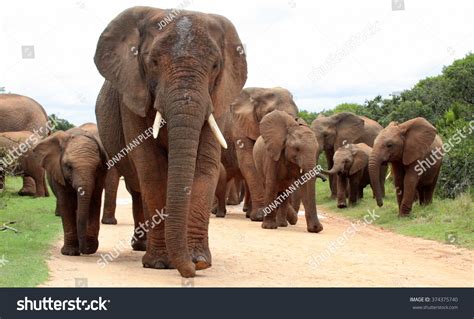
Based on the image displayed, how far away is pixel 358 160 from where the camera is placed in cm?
2038

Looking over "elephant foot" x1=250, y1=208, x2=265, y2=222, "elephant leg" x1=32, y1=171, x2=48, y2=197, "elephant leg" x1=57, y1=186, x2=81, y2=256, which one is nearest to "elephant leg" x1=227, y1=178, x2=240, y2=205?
"elephant leg" x1=32, y1=171, x2=48, y2=197

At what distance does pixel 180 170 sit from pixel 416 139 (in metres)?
9.74

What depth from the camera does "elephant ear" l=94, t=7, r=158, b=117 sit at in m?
8.89

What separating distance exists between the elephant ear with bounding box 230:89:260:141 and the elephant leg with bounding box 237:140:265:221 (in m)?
0.29

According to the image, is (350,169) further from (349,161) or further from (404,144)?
(404,144)

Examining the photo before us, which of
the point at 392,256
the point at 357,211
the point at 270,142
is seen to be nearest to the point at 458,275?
the point at 392,256

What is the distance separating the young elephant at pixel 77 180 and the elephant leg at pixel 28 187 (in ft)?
39.9

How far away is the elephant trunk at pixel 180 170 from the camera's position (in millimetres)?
7996

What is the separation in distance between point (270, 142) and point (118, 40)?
6.71 m

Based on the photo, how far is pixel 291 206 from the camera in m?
16.7

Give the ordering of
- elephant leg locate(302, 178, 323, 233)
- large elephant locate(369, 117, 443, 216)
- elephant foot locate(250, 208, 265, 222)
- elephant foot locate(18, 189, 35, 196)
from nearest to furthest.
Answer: elephant leg locate(302, 178, 323, 233)
large elephant locate(369, 117, 443, 216)
elephant foot locate(250, 208, 265, 222)
elephant foot locate(18, 189, 35, 196)

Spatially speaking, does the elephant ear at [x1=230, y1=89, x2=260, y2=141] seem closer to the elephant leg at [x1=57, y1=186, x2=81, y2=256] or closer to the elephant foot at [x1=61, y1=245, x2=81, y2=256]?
the elephant leg at [x1=57, y1=186, x2=81, y2=256]

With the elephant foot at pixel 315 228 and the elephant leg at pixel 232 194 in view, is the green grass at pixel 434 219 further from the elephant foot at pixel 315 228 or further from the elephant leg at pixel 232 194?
the elephant leg at pixel 232 194

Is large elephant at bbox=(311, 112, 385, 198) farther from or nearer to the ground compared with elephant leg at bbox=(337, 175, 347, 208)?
farther from the ground
